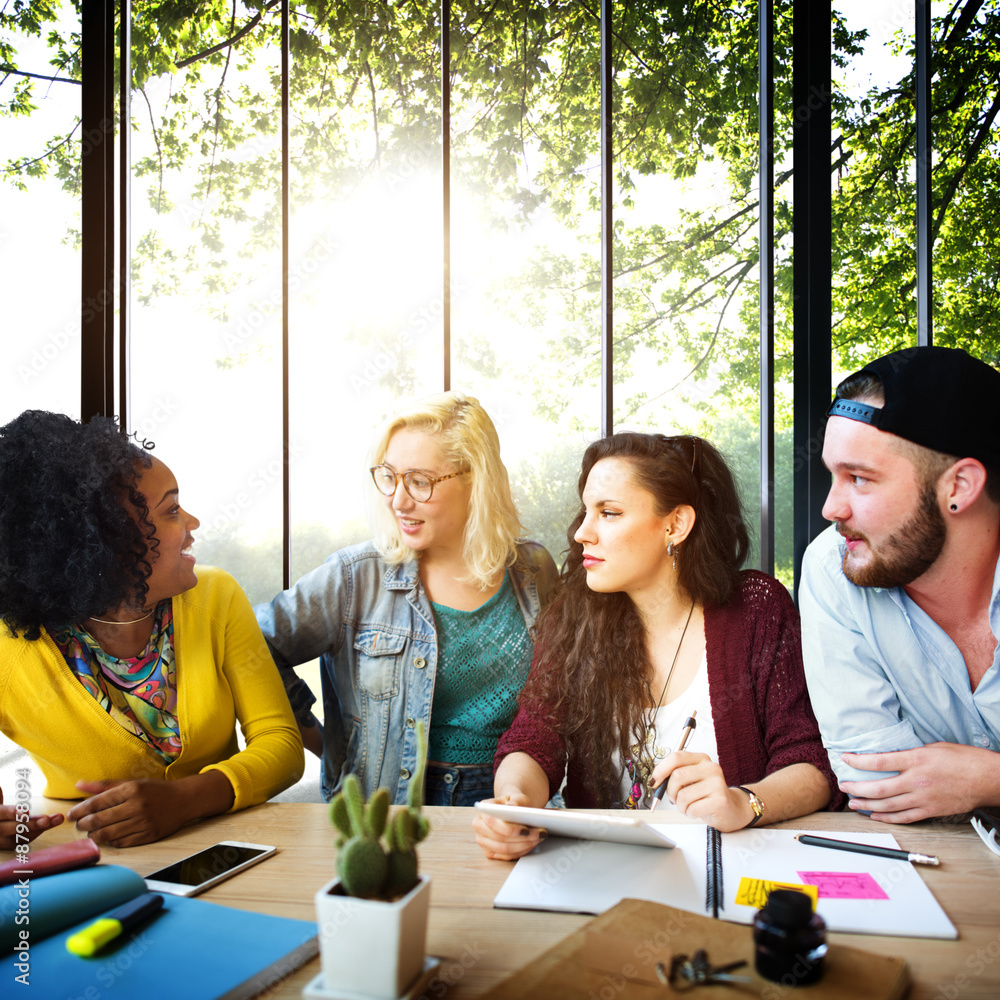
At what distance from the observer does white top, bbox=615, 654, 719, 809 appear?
168 centimetres

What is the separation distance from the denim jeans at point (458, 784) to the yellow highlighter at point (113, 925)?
1.03m

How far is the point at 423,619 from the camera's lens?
203cm

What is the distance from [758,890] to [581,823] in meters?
0.25

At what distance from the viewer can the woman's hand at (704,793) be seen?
1.23 meters

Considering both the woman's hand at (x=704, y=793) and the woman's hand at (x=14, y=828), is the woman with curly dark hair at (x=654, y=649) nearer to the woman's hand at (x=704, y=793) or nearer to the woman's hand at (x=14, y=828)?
the woman's hand at (x=704, y=793)

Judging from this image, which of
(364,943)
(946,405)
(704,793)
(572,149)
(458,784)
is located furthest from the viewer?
(572,149)

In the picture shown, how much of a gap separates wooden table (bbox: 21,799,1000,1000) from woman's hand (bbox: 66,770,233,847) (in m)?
0.02

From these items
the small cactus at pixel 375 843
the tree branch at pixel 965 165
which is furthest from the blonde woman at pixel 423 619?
the tree branch at pixel 965 165

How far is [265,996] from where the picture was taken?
0.81 metres

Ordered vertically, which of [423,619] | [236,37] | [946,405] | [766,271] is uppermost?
[236,37]

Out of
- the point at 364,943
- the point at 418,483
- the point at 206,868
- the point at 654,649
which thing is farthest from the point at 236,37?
A: the point at 364,943

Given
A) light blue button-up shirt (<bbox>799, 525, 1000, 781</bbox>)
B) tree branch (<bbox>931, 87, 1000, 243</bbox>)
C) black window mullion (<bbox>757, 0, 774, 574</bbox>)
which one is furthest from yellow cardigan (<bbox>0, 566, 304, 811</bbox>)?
tree branch (<bbox>931, 87, 1000, 243</bbox>)

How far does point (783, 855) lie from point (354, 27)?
9.42 feet

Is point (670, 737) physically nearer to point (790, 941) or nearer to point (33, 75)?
point (790, 941)
